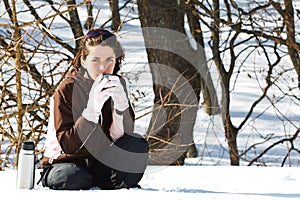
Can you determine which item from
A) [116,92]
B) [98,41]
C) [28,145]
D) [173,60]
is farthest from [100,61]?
[173,60]

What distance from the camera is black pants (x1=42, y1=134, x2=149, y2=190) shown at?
2.96 meters

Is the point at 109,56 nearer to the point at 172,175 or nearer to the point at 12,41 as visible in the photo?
the point at 172,175

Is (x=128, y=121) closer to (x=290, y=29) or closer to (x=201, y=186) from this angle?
(x=201, y=186)

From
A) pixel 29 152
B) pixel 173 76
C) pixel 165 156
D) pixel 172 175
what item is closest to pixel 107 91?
pixel 29 152

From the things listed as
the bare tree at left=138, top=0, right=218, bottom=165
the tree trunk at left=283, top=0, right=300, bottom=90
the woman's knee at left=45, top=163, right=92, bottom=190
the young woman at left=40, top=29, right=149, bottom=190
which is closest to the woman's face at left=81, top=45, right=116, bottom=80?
the young woman at left=40, top=29, right=149, bottom=190

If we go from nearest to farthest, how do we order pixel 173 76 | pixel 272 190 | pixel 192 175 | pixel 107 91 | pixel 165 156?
1. pixel 107 91
2. pixel 272 190
3. pixel 192 175
4. pixel 165 156
5. pixel 173 76

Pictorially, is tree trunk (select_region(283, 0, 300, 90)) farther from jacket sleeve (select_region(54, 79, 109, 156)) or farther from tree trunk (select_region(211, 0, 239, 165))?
jacket sleeve (select_region(54, 79, 109, 156))

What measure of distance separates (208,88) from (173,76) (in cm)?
112

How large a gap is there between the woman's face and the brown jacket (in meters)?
0.05

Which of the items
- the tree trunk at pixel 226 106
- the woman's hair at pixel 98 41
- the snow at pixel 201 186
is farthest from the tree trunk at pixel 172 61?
the woman's hair at pixel 98 41

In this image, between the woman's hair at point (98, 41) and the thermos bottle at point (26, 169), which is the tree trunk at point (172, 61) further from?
the thermos bottle at point (26, 169)

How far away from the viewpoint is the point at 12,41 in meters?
4.52

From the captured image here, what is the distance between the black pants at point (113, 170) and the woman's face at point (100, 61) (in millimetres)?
304

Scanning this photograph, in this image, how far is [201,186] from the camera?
325 cm
